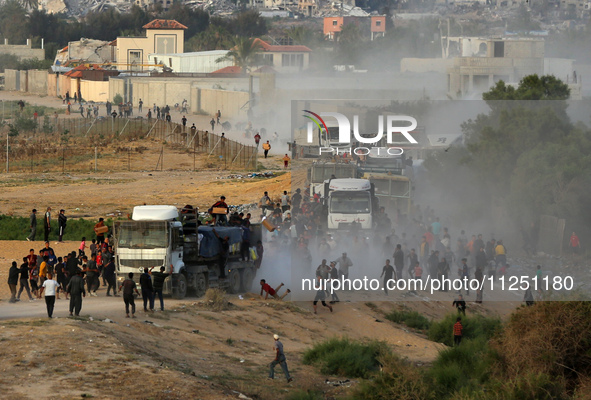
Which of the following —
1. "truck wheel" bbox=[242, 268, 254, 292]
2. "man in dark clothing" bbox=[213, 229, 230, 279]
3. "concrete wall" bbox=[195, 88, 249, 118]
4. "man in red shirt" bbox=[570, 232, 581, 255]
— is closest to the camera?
"man in dark clothing" bbox=[213, 229, 230, 279]

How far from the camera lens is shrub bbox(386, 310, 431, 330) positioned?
94.6ft

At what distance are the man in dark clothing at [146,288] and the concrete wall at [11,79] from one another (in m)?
99.9

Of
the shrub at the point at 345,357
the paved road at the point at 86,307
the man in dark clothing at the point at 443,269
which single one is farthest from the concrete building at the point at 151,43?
the shrub at the point at 345,357

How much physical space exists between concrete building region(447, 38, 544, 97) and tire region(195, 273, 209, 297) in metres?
49.8

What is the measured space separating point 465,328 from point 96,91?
252ft

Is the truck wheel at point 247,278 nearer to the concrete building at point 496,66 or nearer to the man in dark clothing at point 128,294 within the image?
the man in dark clothing at point 128,294

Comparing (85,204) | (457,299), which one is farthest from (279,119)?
(457,299)

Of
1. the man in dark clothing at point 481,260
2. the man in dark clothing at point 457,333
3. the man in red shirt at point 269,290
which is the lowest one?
the man in dark clothing at point 457,333

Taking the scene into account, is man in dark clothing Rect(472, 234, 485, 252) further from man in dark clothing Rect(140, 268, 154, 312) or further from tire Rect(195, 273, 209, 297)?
man in dark clothing Rect(140, 268, 154, 312)

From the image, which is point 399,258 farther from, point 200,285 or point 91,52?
point 91,52

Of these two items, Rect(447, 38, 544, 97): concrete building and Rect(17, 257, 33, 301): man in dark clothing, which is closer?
Rect(17, 257, 33, 301): man in dark clothing

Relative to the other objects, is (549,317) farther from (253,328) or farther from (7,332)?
(7,332)

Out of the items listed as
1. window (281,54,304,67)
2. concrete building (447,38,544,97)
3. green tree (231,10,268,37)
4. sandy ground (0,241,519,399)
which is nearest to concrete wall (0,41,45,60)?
window (281,54,304,67)

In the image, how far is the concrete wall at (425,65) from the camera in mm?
101312
